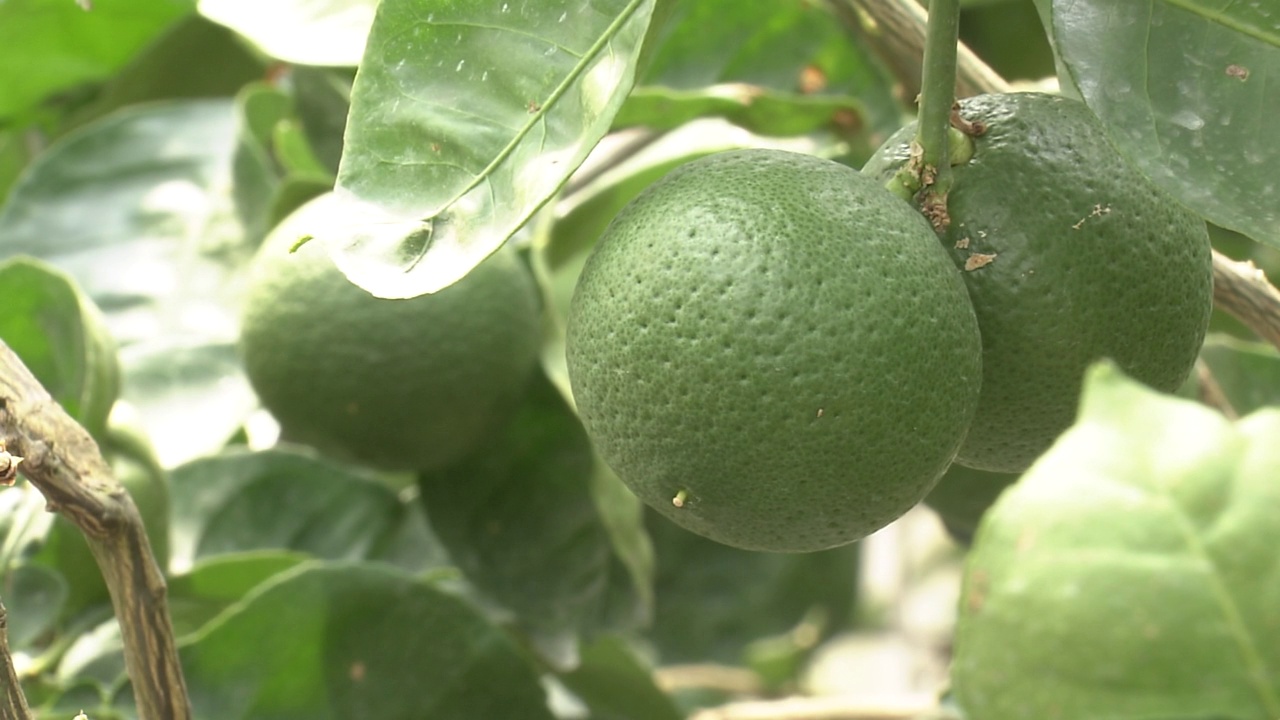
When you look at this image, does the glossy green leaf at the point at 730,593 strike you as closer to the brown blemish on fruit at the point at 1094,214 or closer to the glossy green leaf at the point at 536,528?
the glossy green leaf at the point at 536,528

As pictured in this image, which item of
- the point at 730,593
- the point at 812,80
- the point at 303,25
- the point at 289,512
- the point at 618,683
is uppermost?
the point at 303,25

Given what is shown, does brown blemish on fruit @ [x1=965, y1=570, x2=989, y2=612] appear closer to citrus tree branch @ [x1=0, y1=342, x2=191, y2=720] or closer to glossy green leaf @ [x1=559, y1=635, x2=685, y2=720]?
citrus tree branch @ [x1=0, y1=342, x2=191, y2=720]

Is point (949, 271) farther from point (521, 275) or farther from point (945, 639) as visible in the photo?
point (945, 639)

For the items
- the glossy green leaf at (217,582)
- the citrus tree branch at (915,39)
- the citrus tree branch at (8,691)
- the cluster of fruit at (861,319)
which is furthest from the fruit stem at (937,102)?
the glossy green leaf at (217,582)

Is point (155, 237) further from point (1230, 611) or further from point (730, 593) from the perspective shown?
point (1230, 611)

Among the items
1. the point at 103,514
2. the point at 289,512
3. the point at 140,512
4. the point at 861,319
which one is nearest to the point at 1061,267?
the point at 861,319

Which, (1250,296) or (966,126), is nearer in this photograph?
(966,126)
